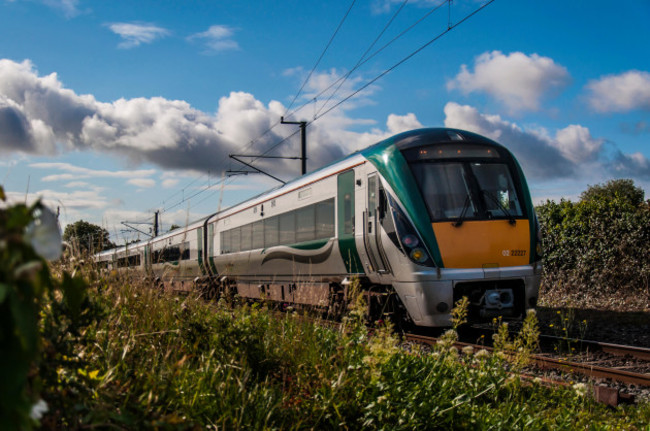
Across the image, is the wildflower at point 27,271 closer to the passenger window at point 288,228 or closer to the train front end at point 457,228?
the train front end at point 457,228

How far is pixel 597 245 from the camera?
14.1 metres

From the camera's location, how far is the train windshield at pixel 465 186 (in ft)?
26.9

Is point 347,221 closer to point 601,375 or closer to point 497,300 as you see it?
point 497,300

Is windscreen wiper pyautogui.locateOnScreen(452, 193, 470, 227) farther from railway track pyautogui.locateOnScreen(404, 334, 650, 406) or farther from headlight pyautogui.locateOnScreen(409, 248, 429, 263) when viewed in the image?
railway track pyautogui.locateOnScreen(404, 334, 650, 406)

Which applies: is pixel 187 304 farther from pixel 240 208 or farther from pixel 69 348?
pixel 240 208

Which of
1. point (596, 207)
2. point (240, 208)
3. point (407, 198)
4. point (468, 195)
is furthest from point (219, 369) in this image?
point (596, 207)

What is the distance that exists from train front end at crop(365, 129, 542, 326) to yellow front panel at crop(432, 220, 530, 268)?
0.6 inches

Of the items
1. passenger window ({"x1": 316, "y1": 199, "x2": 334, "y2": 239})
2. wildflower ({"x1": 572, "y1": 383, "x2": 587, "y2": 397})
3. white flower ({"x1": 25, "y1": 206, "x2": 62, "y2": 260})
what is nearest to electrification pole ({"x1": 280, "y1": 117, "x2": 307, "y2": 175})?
passenger window ({"x1": 316, "y1": 199, "x2": 334, "y2": 239})

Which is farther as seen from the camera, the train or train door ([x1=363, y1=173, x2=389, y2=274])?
train door ([x1=363, y1=173, x2=389, y2=274])

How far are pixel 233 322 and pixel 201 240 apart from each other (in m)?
15.8

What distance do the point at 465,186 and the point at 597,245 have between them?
749cm

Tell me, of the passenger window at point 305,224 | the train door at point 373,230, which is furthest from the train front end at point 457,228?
the passenger window at point 305,224

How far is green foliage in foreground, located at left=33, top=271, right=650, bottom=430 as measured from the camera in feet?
9.73

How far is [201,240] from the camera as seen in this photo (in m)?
19.6
